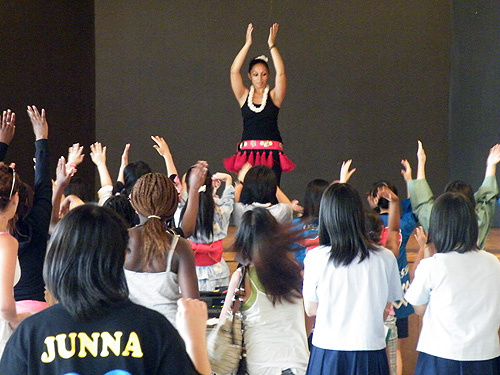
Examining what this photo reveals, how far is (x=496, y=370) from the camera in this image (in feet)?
8.03

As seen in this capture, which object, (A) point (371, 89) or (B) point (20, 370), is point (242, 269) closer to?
(B) point (20, 370)

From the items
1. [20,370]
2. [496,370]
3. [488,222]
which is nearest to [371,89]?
[488,222]

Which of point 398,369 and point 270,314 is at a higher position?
point 270,314

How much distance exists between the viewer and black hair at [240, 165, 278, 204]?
364 cm

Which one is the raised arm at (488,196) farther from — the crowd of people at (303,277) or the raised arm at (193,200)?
the raised arm at (193,200)

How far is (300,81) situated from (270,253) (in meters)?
6.77

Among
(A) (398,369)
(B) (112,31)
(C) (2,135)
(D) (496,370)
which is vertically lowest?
(A) (398,369)

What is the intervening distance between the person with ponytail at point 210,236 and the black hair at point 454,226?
1228 mm

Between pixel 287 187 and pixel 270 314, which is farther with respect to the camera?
pixel 287 187

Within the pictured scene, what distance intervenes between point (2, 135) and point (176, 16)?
674 cm

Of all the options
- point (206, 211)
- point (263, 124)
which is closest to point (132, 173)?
point (206, 211)

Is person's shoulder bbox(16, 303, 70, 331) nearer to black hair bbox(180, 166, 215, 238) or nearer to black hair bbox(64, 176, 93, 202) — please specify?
black hair bbox(180, 166, 215, 238)

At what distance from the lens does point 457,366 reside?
238 centimetres

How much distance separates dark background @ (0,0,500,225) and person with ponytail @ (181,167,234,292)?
534 centimetres
